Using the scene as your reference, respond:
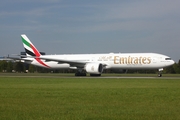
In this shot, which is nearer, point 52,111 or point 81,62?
point 52,111

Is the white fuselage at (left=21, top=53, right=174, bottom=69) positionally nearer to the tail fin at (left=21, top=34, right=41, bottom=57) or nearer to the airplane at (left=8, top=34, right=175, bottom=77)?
the airplane at (left=8, top=34, right=175, bottom=77)

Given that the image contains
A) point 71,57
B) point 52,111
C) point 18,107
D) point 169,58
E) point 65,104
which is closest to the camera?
point 52,111

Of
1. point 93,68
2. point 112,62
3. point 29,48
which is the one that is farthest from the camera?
point 29,48

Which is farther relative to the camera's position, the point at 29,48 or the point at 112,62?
the point at 29,48

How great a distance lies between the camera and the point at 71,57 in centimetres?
5647

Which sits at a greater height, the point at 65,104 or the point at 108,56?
the point at 108,56

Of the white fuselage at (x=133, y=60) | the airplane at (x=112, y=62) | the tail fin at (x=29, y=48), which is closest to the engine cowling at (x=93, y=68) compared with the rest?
the airplane at (x=112, y=62)

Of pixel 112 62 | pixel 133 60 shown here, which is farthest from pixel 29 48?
pixel 133 60

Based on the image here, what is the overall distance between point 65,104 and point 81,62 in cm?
3966

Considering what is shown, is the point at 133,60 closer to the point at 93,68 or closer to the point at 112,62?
the point at 112,62

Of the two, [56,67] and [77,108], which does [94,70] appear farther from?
[77,108]

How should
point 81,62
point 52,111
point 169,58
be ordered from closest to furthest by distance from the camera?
1. point 52,111
2. point 169,58
3. point 81,62

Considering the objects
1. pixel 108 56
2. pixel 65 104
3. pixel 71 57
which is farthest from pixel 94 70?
pixel 65 104

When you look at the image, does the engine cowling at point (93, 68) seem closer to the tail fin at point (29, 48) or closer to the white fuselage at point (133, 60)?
the white fuselage at point (133, 60)
